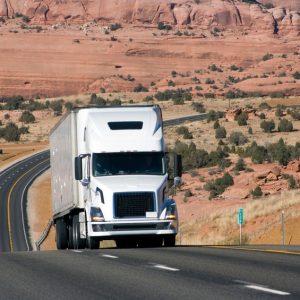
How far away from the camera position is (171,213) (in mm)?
27781

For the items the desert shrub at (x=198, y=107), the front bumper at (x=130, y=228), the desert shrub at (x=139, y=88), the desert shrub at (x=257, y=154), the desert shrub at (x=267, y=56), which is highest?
the desert shrub at (x=267, y=56)

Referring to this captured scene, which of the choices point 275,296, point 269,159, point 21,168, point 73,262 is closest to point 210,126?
point 21,168

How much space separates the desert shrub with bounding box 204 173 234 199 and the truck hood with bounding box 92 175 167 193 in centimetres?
3766

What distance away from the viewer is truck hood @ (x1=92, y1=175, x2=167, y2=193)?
27.4m

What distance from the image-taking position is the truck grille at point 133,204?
2742 centimetres

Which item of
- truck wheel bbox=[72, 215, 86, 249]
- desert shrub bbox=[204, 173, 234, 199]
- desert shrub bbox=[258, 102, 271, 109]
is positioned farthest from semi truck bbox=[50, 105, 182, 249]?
desert shrub bbox=[258, 102, 271, 109]

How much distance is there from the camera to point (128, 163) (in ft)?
91.9

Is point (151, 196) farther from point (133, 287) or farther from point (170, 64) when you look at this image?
point (170, 64)

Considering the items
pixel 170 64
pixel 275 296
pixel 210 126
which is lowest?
pixel 275 296

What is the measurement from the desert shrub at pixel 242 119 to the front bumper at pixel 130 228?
79.8 m

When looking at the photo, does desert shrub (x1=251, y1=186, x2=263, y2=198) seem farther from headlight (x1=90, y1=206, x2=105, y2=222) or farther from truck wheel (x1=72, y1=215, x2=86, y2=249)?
headlight (x1=90, y1=206, x2=105, y2=222)

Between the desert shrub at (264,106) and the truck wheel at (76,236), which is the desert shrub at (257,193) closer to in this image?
the truck wheel at (76,236)

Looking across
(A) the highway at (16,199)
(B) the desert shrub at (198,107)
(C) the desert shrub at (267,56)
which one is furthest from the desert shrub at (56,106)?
(C) the desert shrub at (267,56)

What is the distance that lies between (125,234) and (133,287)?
12.1 metres
